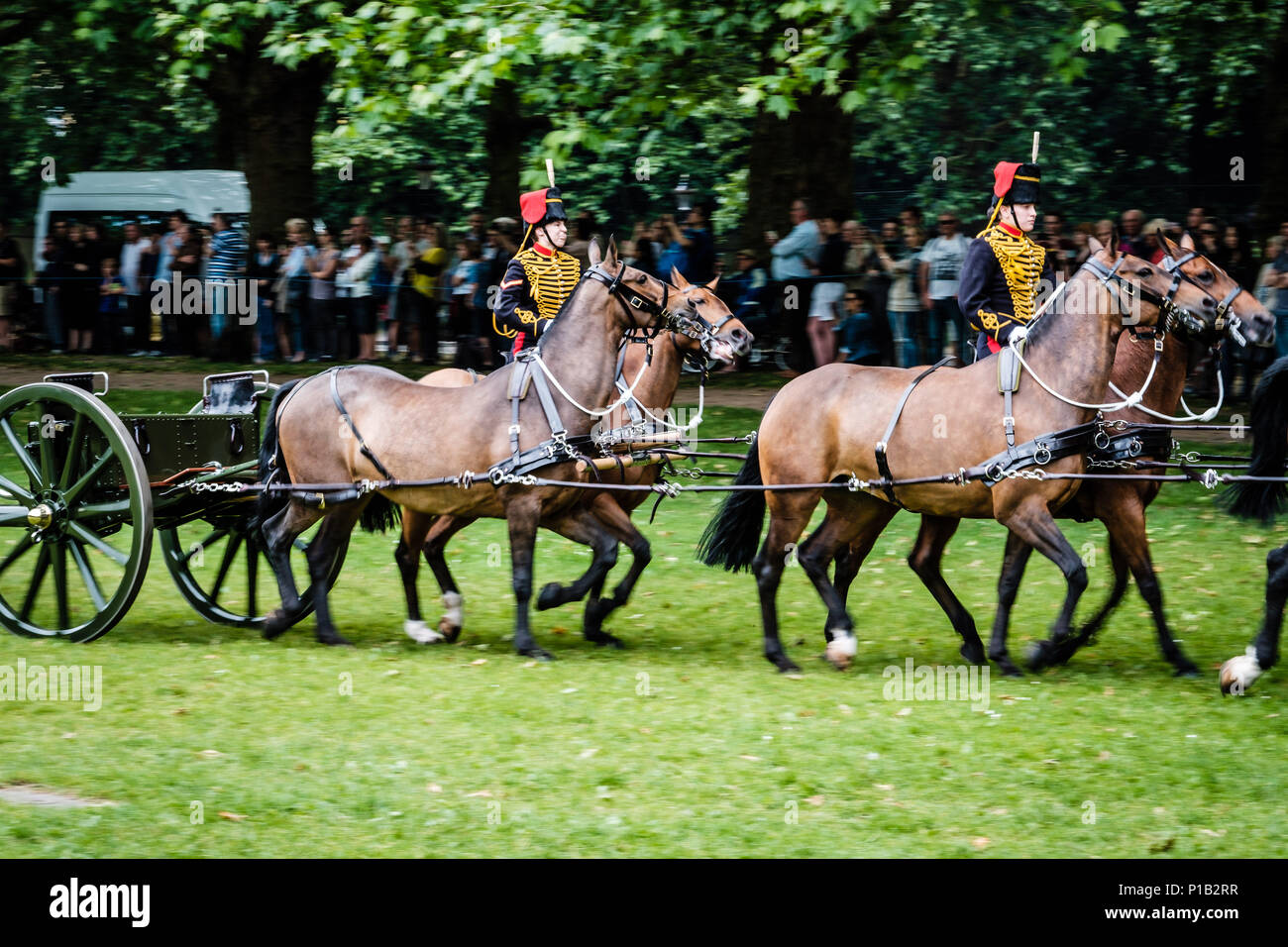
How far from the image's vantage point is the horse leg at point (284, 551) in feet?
33.4

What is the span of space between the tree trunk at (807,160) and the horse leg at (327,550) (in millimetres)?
10120

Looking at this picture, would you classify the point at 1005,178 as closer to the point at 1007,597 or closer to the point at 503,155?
the point at 1007,597

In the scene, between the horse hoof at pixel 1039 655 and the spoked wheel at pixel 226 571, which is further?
the spoked wheel at pixel 226 571

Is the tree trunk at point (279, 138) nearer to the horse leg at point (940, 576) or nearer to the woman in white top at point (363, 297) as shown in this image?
the woman in white top at point (363, 297)

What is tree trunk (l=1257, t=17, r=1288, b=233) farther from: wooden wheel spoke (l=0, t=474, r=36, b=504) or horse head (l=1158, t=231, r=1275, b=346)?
wooden wheel spoke (l=0, t=474, r=36, b=504)

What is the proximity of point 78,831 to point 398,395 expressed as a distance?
4.21m

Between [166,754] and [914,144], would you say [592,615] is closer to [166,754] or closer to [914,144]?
[166,754]

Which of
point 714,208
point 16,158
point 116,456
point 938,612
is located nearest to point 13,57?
point 16,158

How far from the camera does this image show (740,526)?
405 inches

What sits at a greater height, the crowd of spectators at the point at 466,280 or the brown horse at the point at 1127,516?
the crowd of spectators at the point at 466,280

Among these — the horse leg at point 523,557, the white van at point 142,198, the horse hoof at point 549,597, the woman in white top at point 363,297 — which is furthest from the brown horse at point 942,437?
the white van at point 142,198

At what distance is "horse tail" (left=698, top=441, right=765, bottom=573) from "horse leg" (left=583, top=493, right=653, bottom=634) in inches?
17.3

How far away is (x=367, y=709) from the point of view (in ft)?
27.4

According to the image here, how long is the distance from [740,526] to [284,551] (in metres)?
2.83
